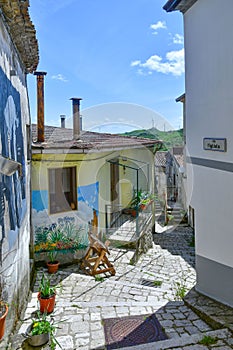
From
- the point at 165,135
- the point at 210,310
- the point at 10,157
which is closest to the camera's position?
the point at 10,157

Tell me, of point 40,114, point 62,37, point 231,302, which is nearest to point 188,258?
point 231,302

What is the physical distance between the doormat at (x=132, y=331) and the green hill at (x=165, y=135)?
47.5 feet

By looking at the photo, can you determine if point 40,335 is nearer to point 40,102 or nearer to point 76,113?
point 40,102

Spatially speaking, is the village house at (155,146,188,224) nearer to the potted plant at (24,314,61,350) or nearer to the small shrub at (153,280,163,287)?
the small shrub at (153,280,163,287)

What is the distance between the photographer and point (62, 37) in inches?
412

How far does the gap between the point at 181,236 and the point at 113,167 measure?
239 inches

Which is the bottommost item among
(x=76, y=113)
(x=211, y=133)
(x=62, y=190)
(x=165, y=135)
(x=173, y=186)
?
(x=173, y=186)

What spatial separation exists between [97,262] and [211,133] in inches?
189

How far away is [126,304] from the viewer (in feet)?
19.9

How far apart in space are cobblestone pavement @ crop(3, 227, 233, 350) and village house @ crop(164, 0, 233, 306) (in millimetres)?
947

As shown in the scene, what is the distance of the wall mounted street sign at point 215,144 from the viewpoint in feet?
17.0

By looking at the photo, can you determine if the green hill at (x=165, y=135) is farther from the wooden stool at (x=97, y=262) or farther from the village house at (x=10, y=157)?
the village house at (x=10, y=157)

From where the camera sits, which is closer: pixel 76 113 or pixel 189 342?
pixel 189 342

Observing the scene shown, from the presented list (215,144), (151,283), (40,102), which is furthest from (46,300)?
(40,102)
